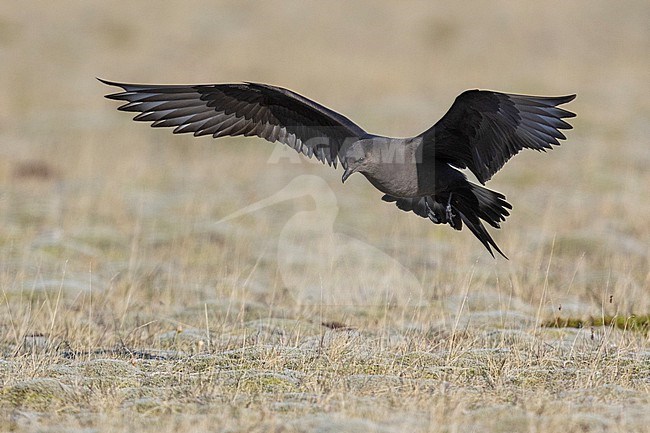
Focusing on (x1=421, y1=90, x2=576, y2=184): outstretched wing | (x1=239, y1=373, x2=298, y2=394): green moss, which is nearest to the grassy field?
(x1=239, y1=373, x2=298, y2=394): green moss

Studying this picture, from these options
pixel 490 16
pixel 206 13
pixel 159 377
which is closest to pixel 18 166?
pixel 159 377

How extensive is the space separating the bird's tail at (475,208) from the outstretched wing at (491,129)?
276mm

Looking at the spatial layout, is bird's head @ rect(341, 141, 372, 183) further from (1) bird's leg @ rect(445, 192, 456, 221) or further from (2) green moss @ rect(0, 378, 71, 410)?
(2) green moss @ rect(0, 378, 71, 410)

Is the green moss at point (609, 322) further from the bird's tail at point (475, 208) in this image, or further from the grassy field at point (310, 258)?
the bird's tail at point (475, 208)

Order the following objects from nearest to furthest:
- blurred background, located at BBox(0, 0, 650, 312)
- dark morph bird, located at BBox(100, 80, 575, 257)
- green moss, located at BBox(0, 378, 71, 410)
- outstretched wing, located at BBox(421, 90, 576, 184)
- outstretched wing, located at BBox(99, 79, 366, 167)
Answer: green moss, located at BBox(0, 378, 71, 410)
outstretched wing, located at BBox(421, 90, 576, 184)
dark morph bird, located at BBox(100, 80, 575, 257)
outstretched wing, located at BBox(99, 79, 366, 167)
blurred background, located at BBox(0, 0, 650, 312)

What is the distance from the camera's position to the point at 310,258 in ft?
37.2

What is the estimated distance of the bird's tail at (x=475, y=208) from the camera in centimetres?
793

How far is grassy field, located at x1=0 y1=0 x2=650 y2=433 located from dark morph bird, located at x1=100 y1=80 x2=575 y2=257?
99 cm

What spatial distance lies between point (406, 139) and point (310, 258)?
3921 millimetres

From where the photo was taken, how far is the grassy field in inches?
222

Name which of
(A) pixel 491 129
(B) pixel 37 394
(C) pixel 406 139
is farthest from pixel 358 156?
(B) pixel 37 394

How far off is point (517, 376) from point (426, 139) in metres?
2.27

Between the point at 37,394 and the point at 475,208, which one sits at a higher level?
the point at 475,208

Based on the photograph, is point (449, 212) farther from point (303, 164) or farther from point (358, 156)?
point (303, 164)
